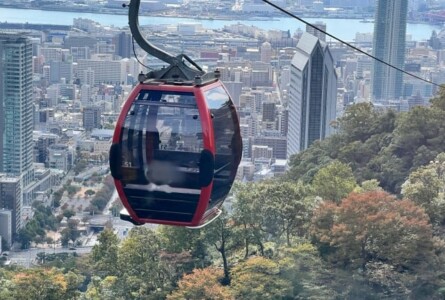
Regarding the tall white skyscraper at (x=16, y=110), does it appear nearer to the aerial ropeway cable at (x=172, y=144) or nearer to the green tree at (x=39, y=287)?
the green tree at (x=39, y=287)

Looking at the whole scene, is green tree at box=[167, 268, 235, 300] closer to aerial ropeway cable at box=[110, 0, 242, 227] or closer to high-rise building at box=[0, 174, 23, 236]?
aerial ropeway cable at box=[110, 0, 242, 227]

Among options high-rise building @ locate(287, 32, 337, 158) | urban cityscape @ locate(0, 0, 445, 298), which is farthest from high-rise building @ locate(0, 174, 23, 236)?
high-rise building @ locate(287, 32, 337, 158)

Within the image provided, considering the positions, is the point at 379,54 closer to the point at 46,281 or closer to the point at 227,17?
the point at 227,17

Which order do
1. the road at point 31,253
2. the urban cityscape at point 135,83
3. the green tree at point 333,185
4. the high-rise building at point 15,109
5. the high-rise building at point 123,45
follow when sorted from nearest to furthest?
1. the green tree at point 333,185
2. the road at point 31,253
3. the urban cityscape at point 135,83
4. the high-rise building at point 15,109
5. the high-rise building at point 123,45

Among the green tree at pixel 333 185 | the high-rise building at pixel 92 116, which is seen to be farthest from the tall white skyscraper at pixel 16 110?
the green tree at pixel 333 185

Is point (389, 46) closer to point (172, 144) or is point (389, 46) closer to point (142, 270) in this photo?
point (142, 270)

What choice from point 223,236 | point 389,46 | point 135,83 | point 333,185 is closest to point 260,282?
point 223,236
